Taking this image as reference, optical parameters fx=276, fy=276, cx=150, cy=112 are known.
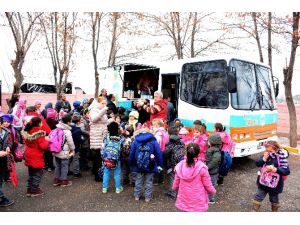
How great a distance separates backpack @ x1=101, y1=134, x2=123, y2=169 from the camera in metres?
5.32

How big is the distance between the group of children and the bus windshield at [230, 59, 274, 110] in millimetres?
1219

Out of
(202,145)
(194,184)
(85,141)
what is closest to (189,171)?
(194,184)

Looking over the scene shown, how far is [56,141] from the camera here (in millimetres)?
5598

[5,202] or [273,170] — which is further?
[5,202]

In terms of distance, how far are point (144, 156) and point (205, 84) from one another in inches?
126

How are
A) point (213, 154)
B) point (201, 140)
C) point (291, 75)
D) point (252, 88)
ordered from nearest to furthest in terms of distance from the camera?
point (213, 154), point (201, 140), point (252, 88), point (291, 75)

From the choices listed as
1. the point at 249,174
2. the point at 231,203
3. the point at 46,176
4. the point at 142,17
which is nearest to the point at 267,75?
the point at 249,174

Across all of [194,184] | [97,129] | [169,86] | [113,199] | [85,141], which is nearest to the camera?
[194,184]

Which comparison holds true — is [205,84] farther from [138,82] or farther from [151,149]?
[138,82]

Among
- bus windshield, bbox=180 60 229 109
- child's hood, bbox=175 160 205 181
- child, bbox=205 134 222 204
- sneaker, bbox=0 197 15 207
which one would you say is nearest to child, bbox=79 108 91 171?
sneaker, bbox=0 197 15 207

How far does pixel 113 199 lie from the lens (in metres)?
Answer: 5.26

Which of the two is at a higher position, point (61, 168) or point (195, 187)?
point (195, 187)

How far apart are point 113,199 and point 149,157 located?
1.13 metres

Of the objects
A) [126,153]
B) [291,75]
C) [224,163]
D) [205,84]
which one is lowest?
[224,163]
